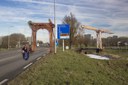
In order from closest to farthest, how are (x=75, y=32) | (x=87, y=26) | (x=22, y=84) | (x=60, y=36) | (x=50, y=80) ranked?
(x=22, y=84), (x=50, y=80), (x=60, y=36), (x=75, y=32), (x=87, y=26)

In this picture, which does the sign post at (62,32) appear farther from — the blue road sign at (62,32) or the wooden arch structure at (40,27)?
the wooden arch structure at (40,27)

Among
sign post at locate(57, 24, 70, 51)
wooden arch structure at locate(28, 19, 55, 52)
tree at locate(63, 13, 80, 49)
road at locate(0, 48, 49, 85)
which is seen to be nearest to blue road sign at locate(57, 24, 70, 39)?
sign post at locate(57, 24, 70, 51)

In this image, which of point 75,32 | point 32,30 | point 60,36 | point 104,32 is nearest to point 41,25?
point 32,30

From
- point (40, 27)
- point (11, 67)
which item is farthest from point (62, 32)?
point (40, 27)

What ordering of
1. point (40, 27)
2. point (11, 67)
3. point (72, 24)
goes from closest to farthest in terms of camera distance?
point (11, 67)
point (40, 27)
point (72, 24)

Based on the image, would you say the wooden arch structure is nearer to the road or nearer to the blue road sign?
the blue road sign

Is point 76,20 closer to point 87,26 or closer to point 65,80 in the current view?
point 87,26

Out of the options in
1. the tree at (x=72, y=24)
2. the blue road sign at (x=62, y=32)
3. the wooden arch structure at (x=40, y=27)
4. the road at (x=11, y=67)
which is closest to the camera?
the road at (x=11, y=67)

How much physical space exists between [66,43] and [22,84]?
47294 millimetres

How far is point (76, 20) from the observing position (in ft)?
177

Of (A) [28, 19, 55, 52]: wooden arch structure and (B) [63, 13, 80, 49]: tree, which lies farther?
(B) [63, 13, 80, 49]: tree

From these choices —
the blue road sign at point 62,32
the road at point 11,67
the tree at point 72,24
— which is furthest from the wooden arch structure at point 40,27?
the road at point 11,67

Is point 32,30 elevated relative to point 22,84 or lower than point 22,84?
elevated

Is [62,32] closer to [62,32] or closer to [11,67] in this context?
[62,32]
